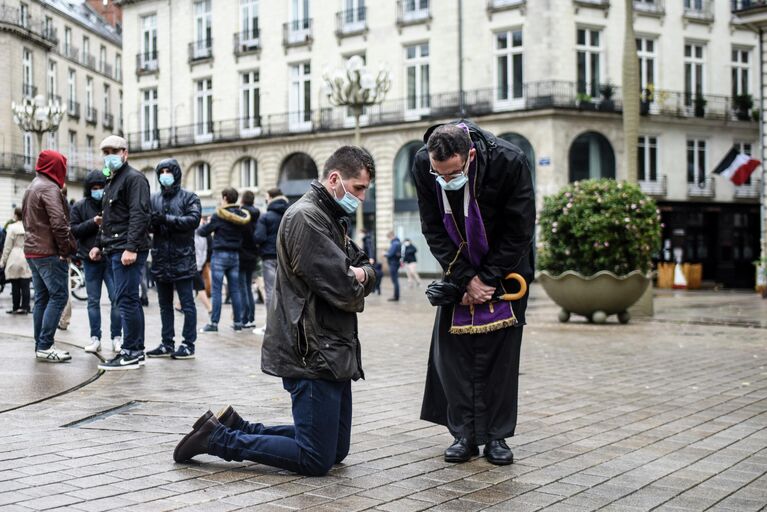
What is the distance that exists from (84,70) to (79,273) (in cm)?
4671

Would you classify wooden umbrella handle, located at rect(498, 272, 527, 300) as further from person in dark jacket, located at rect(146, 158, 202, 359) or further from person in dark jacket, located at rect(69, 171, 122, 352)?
person in dark jacket, located at rect(69, 171, 122, 352)

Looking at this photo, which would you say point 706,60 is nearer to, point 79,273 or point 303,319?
point 79,273

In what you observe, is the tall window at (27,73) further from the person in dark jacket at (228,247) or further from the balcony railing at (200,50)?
the person in dark jacket at (228,247)

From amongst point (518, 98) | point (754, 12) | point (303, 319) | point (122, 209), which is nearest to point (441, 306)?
point (303, 319)

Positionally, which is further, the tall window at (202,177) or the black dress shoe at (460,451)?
the tall window at (202,177)

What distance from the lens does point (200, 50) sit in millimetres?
45438

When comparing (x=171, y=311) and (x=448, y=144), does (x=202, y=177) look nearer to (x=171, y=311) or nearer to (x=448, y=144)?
(x=171, y=311)

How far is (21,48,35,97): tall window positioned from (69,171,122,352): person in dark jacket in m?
49.0

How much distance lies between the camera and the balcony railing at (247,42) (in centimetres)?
4328

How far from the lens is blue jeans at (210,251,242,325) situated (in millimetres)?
12680

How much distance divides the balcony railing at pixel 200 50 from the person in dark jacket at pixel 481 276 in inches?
1644

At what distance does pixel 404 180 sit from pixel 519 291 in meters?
33.6

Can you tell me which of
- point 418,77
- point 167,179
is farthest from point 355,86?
point 167,179

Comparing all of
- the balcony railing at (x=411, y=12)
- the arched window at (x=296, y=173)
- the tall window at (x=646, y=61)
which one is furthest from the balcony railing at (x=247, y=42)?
the tall window at (x=646, y=61)
